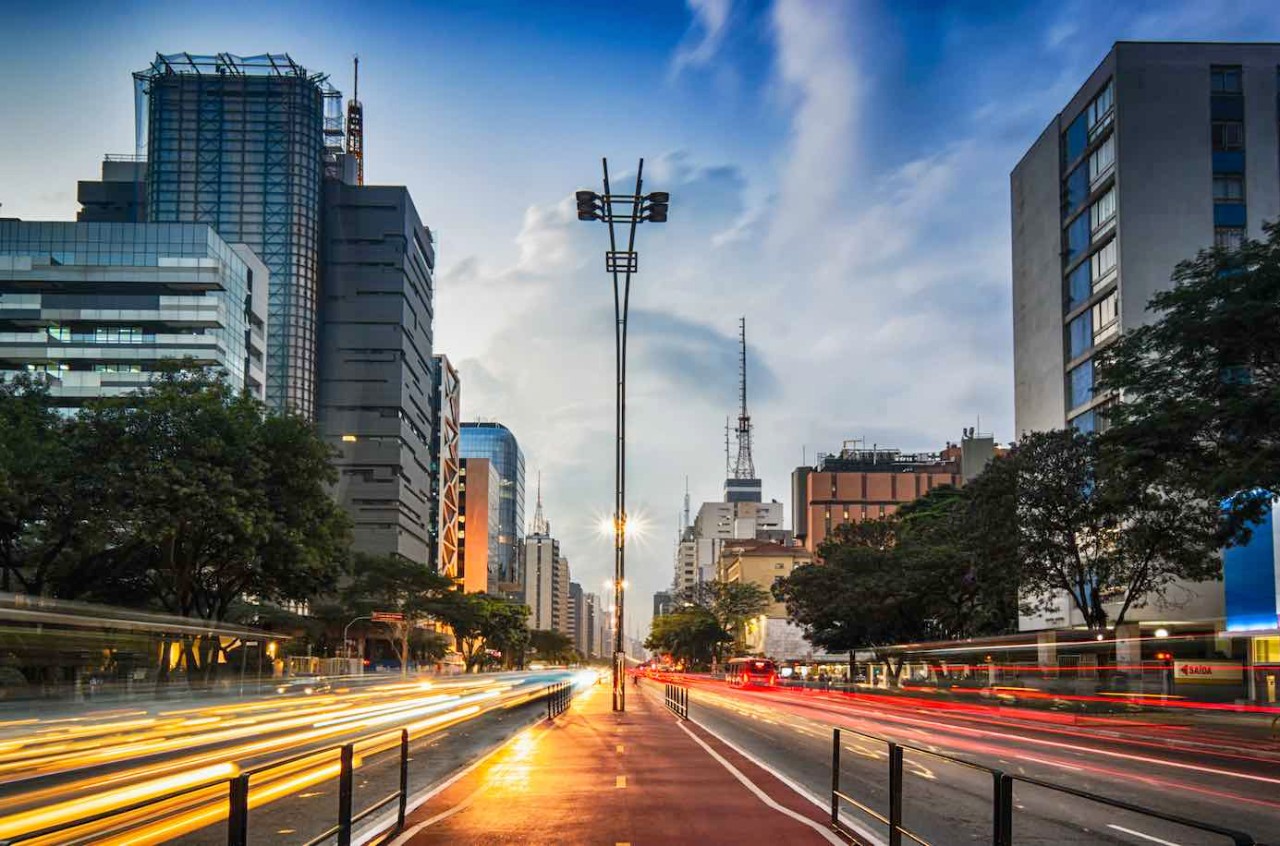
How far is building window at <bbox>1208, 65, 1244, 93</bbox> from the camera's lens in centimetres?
6406

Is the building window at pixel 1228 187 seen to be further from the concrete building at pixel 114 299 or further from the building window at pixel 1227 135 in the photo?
the concrete building at pixel 114 299

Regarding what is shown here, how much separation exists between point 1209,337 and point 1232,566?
25029 millimetres

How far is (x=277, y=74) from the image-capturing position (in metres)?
150

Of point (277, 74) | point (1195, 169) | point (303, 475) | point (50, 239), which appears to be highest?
point (277, 74)

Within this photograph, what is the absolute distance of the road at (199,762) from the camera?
11883 millimetres

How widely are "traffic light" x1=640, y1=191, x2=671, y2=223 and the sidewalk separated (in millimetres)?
20353

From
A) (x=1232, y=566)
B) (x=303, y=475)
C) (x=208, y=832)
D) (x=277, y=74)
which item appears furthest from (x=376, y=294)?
(x=208, y=832)

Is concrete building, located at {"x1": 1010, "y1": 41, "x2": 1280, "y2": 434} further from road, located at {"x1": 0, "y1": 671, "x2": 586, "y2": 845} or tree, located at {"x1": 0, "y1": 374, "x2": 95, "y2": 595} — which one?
tree, located at {"x1": 0, "y1": 374, "x2": 95, "y2": 595}

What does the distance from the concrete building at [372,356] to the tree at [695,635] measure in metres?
40.6

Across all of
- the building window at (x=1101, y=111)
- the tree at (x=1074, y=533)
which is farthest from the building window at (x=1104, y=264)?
the tree at (x=1074, y=533)

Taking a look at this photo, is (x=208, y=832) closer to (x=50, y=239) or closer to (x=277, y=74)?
(x=50, y=239)

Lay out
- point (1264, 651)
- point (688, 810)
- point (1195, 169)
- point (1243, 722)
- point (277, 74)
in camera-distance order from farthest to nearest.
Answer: point (277, 74) < point (1195, 169) < point (1264, 651) < point (1243, 722) < point (688, 810)

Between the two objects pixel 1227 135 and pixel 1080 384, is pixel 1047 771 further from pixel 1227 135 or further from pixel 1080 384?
pixel 1227 135

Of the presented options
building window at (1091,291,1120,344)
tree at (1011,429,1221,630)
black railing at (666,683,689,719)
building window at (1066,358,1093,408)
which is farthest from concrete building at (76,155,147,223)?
tree at (1011,429,1221,630)
